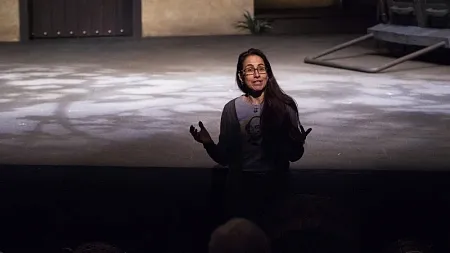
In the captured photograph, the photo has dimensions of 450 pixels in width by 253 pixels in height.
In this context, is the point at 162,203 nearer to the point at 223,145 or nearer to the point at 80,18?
the point at 223,145

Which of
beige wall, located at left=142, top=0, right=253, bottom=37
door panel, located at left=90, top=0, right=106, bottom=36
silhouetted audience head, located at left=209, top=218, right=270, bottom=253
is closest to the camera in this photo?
silhouetted audience head, located at left=209, top=218, right=270, bottom=253

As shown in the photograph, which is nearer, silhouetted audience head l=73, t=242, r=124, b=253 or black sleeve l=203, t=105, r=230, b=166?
silhouetted audience head l=73, t=242, r=124, b=253

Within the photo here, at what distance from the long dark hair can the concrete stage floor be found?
1.40 m

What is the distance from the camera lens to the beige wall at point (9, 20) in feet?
46.6

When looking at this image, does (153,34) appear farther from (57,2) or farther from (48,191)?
(48,191)

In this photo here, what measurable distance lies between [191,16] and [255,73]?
11403 millimetres

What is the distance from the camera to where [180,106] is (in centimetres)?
788

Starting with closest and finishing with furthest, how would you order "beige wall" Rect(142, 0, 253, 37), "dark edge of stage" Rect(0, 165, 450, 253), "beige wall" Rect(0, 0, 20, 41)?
"dark edge of stage" Rect(0, 165, 450, 253) → "beige wall" Rect(0, 0, 20, 41) → "beige wall" Rect(142, 0, 253, 37)

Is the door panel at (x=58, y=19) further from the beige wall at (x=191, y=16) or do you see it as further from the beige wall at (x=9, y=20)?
the beige wall at (x=191, y=16)

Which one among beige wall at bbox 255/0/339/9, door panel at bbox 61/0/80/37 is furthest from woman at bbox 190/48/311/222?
beige wall at bbox 255/0/339/9

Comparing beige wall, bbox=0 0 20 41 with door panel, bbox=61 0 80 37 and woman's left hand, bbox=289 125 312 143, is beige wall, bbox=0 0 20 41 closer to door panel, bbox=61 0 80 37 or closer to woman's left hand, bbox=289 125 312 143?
door panel, bbox=61 0 80 37

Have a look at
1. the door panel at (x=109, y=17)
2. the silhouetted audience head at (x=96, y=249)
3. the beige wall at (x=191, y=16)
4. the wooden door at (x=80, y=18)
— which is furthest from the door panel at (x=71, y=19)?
the silhouetted audience head at (x=96, y=249)

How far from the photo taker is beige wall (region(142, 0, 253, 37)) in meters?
15.1

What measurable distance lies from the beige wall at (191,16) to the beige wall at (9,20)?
6.87 feet
